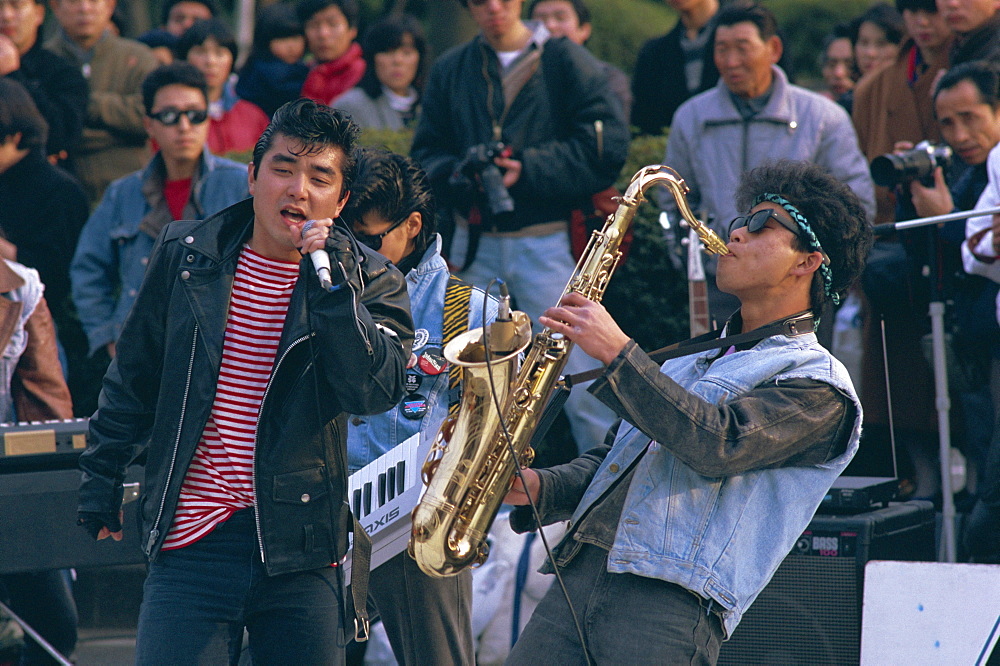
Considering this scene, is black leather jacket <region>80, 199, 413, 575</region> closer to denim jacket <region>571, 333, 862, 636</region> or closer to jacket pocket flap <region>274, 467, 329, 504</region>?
jacket pocket flap <region>274, 467, 329, 504</region>

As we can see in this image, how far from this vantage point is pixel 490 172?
5895 mm

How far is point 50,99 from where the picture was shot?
23.9ft

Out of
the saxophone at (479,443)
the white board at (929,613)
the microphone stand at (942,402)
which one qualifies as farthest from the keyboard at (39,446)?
the microphone stand at (942,402)

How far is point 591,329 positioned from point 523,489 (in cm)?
58

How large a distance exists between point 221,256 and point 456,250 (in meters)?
3.00

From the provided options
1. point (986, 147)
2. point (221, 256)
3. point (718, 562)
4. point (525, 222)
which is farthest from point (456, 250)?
point (718, 562)

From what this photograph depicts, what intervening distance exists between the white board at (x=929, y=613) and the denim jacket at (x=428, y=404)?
1474 millimetres

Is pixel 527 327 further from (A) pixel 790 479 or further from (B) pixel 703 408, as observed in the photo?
(A) pixel 790 479

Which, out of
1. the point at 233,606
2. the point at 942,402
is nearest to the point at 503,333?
the point at 233,606

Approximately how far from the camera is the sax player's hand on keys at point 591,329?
2951 mm

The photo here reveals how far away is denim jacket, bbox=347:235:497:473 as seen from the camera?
4.02 m

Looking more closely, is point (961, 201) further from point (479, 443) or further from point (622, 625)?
point (622, 625)

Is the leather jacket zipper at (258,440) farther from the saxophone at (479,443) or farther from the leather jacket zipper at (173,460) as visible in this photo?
the saxophone at (479,443)

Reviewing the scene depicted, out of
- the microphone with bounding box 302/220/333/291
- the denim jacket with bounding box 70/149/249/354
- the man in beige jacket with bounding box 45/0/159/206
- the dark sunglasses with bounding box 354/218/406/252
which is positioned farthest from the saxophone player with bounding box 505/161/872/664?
the man in beige jacket with bounding box 45/0/159/206
